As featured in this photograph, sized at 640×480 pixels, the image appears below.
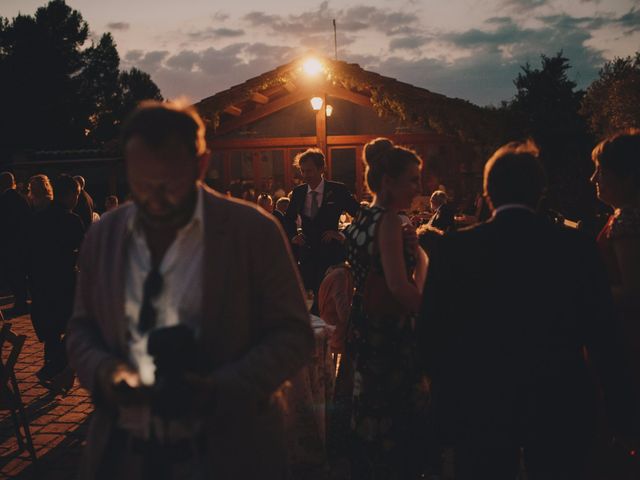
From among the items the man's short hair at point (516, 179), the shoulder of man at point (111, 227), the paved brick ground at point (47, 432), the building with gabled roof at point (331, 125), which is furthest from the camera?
the building with gabled roof at point (331, 125)

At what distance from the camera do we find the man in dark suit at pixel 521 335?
2182mm

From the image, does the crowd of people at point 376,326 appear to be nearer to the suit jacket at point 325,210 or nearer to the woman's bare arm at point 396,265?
the woman's bare arm at point 396,265

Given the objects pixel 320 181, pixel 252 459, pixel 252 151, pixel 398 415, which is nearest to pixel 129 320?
pixel 252 459

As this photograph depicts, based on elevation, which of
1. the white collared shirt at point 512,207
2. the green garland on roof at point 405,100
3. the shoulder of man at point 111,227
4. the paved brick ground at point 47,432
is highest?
the green garland on roof at point 405,100

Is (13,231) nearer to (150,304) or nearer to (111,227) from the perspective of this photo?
(111,227)

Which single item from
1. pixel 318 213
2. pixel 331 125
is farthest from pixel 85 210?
pixel 331 125

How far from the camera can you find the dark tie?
1.70m

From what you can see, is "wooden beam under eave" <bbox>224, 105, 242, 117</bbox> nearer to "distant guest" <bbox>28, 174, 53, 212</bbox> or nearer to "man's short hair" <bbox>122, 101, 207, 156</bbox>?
"distant guest" <bbox>28, 174, 53, 212</bbox>

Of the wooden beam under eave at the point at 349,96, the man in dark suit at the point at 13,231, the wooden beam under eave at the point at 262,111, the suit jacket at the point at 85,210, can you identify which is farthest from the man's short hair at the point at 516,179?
the wooden beam under eave at the point at 262,111

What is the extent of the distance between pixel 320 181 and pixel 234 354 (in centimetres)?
458

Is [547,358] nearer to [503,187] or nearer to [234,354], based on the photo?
[503,187]

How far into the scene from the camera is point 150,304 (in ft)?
5.60

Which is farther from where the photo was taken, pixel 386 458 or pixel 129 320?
pixel 386 458

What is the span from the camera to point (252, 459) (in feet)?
5.75
